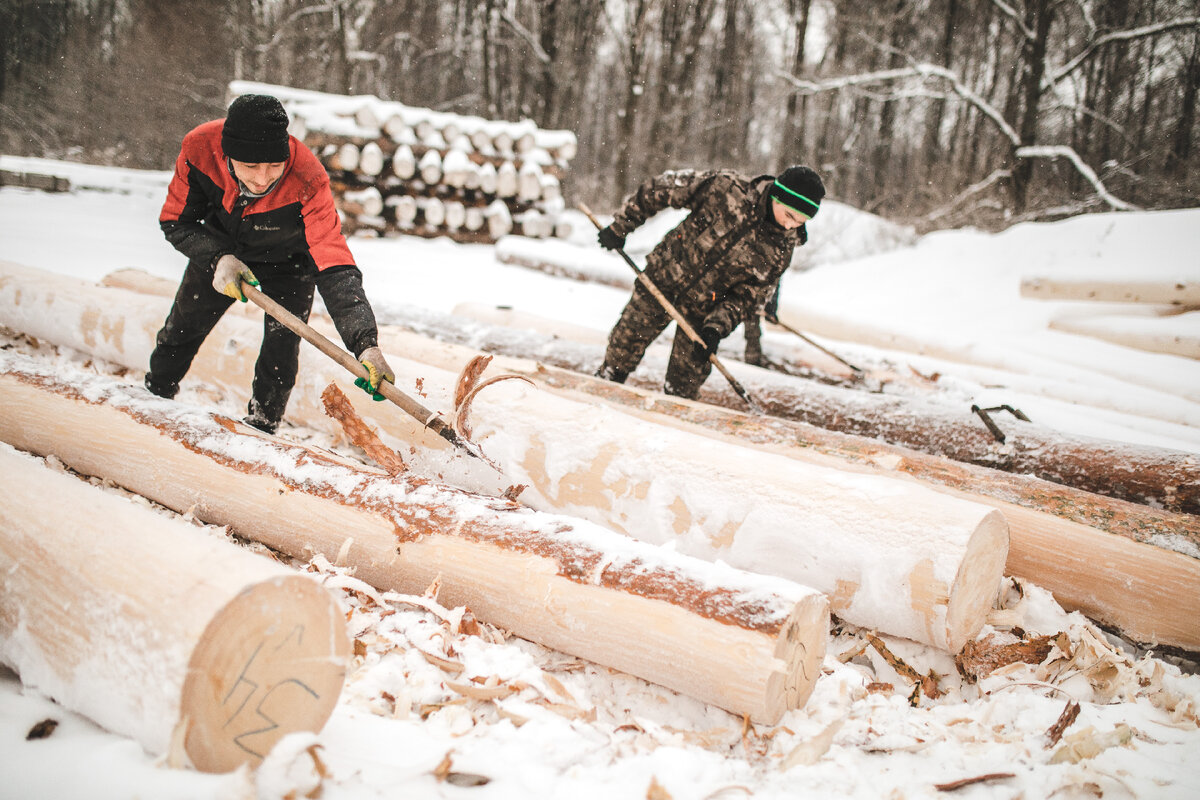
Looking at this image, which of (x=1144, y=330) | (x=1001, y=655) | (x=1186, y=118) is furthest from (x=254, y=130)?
(x=1186, y=118)

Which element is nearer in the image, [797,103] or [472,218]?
[472,218]

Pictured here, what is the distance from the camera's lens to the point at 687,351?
4.18 metres

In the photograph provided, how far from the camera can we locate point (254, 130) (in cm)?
250

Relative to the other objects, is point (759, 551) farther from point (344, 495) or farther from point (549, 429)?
point (344, 495)

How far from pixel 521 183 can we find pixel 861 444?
803cm

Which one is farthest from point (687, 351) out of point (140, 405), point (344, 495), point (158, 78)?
point (158, 78)

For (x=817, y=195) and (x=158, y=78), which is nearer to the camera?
(x=817, y=195)

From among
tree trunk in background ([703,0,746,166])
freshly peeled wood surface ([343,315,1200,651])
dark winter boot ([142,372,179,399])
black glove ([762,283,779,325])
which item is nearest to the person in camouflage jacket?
freshly peeled wood surface ([343,315,1200,651])

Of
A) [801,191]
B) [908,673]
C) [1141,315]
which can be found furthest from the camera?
[1141,315]

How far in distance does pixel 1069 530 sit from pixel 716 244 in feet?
7.53

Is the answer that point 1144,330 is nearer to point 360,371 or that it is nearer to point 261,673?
point 360,371

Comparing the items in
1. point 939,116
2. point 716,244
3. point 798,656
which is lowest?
point 798,656

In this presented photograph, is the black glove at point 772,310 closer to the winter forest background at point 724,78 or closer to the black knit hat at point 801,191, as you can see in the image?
the black knit hat at point 801,191

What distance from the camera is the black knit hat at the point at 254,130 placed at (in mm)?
2490
